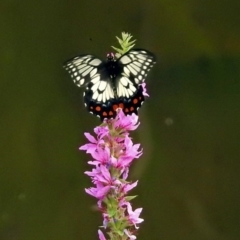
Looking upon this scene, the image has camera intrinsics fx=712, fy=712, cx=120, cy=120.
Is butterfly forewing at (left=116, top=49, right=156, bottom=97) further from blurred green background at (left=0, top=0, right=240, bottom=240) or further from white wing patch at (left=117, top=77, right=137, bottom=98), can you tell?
blurred green background at (left=0, top=0, right=240, bottom=240)

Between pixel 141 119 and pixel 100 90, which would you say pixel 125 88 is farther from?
pixel 141 119

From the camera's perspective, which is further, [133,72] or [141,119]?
[141,119]

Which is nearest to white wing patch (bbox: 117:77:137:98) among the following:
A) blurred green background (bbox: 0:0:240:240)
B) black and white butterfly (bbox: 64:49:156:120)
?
black and white butterfly (bbox: 64:49:156:120)

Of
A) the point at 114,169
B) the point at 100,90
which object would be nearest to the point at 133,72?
the point at 100,90

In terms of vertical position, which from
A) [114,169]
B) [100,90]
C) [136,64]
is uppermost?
[136,64]

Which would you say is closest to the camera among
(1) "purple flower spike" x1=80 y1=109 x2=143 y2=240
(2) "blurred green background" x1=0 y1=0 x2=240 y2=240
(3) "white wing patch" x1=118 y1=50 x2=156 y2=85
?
(1) "purple flower spike" x1=80 y1=109 x2=143 y2=240

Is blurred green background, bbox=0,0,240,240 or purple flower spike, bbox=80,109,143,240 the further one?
blurred green background, bbox=0,0,240,240

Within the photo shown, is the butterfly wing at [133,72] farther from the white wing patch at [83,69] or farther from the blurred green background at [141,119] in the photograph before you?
the blurred green background at [141,119]
